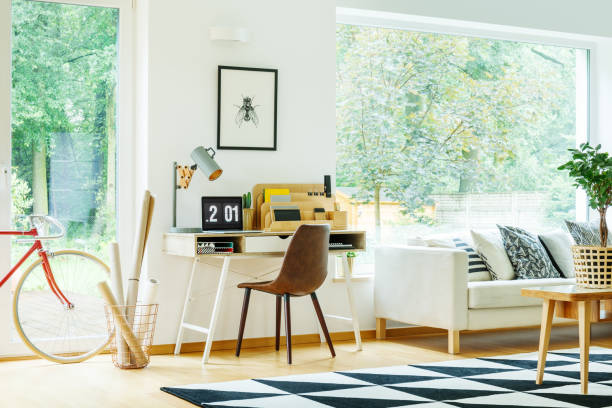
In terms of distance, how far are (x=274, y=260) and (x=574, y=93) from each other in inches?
127

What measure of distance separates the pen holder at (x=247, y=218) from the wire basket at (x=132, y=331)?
0.76 m

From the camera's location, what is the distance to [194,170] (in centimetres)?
492

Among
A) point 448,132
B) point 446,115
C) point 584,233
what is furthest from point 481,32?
point 584,233

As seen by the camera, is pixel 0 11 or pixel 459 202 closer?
pixel 0 11

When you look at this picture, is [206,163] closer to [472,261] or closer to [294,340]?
[294,340]

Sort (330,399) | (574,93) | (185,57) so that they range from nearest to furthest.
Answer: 1. (330,399)
2. (185,57)
3. (574,93)

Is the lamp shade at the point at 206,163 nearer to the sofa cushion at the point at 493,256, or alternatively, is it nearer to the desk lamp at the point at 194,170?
the desk lamp at the point at 194,170

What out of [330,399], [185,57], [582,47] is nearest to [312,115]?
[185,57]

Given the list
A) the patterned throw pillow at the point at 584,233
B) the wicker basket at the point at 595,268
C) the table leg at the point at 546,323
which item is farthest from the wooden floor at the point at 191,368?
the wicker basket at the point at 595,268

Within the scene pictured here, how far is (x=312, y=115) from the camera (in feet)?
17.6

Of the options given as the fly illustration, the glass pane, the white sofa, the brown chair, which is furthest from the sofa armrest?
the glass pane

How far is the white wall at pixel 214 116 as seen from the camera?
4.89m

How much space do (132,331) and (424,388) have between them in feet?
5.41

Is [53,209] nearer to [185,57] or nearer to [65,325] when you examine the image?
[65,325]
